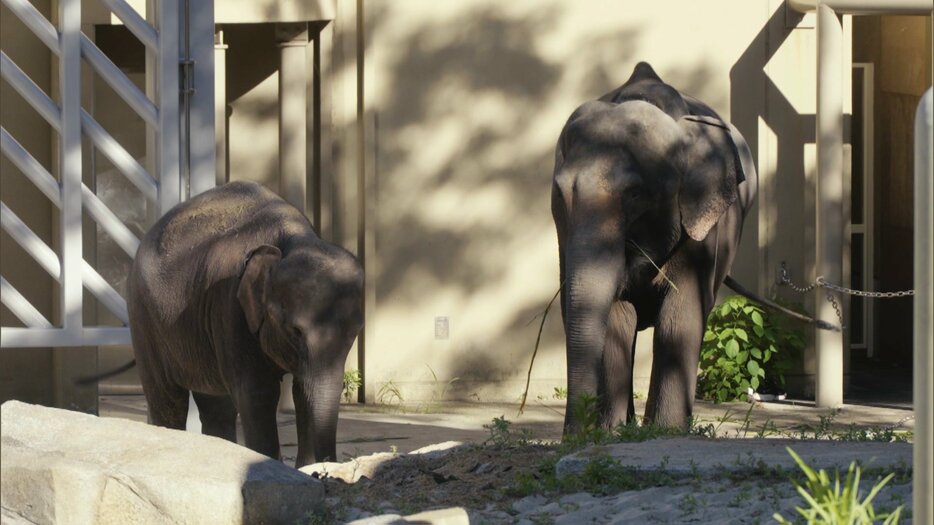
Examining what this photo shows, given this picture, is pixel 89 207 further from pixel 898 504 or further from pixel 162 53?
pixel 898 504

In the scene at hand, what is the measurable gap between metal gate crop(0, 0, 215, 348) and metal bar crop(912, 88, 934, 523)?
551 cm

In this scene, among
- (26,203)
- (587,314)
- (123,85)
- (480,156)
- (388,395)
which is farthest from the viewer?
(480,156)

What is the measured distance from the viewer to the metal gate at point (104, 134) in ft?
28.6

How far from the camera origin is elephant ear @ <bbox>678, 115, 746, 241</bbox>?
8375mm

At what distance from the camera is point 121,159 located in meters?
8.82

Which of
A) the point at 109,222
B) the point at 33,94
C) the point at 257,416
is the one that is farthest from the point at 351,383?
the point at 257,416

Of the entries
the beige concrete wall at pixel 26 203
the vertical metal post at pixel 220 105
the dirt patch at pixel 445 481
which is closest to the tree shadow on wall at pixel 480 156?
the vertical metal post at pixel 220 105

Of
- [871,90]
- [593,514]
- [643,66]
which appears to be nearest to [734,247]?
[643,66]

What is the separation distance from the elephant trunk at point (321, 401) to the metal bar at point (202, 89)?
2.00 meters

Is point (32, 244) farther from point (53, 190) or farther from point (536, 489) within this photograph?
point (536, 489)

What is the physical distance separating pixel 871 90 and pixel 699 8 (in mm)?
3013

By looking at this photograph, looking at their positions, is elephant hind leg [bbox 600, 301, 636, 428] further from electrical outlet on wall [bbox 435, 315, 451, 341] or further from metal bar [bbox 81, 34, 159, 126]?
electrical outlet on wall [bbox 435, 315, 451, 341]

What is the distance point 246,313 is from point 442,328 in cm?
542

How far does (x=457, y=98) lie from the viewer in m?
12.5
